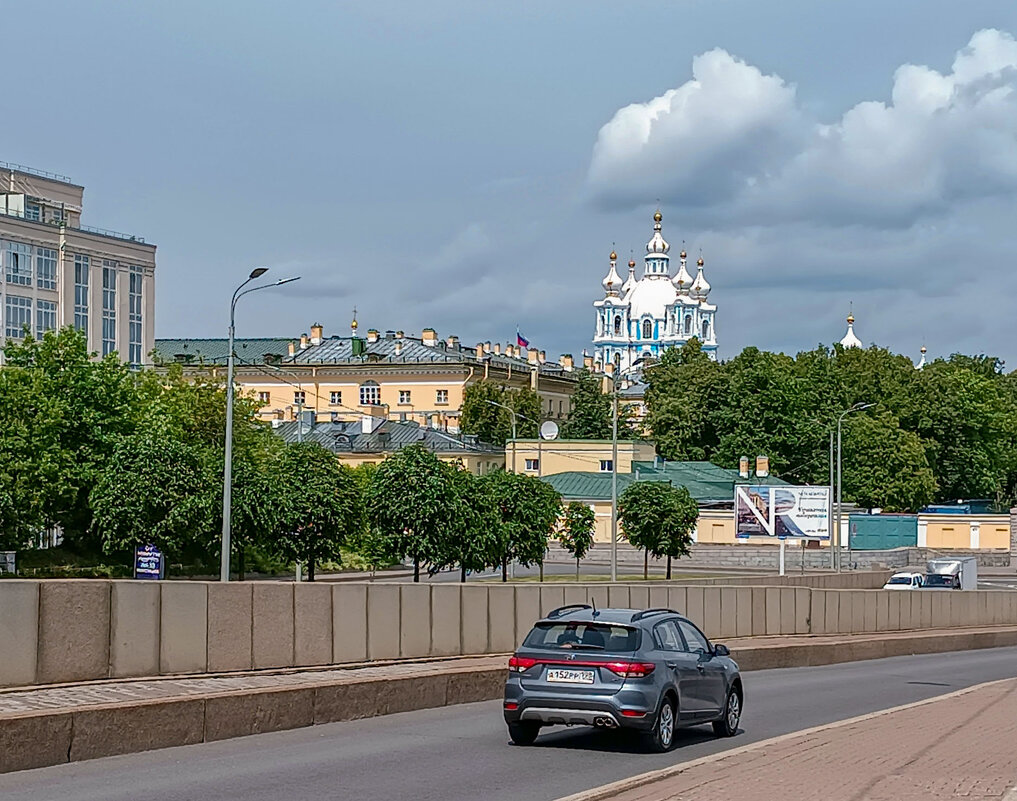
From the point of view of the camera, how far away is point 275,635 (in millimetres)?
18344

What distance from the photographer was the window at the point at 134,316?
105m

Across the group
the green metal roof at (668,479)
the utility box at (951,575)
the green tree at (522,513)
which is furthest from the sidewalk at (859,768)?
the green metal roof at (668,479)

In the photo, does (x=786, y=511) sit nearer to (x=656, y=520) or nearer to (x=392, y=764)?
(x=656, y=520)

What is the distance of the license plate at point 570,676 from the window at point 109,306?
9031 centimetres

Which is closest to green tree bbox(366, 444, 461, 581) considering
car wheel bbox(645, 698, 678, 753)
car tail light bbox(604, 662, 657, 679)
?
car wheel bbox(645, 698, 678, 753)

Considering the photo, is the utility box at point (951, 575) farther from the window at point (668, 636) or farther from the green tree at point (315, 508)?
the window at point (668, 636)

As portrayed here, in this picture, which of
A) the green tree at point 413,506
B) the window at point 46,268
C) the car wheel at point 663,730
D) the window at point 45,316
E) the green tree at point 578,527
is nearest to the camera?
the car wheel at point 663,730

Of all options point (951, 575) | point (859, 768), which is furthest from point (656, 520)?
point (859, 768)

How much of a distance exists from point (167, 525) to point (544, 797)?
148 feet

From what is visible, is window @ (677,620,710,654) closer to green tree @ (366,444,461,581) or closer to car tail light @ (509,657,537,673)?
car tail light @ (509,657,537,673)

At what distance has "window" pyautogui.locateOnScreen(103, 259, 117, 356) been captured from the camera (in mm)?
102188

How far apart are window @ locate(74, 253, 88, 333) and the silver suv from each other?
8706 centimetres

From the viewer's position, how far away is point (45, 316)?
318ft

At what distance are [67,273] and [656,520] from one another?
4565cm
